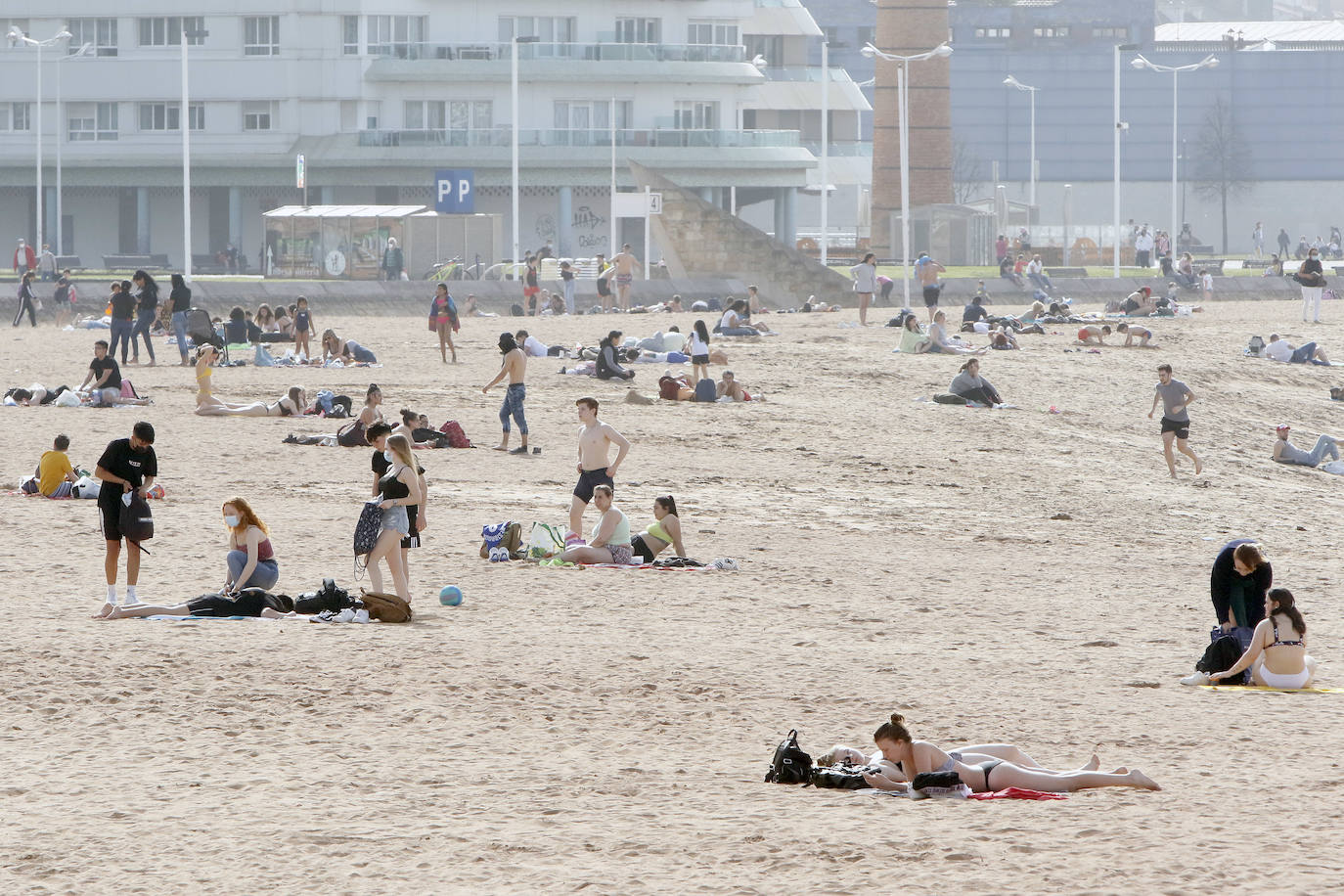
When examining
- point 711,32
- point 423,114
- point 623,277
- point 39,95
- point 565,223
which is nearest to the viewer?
point 623,277

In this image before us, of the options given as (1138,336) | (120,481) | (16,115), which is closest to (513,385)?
(120,481)

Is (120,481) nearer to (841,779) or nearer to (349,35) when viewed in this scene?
(841,779)

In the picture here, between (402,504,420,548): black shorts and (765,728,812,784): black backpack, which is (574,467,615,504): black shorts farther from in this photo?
(765,728,812,784): black backpack

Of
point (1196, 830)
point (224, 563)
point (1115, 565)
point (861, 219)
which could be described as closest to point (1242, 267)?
point (861, 219)

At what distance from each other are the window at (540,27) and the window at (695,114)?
4.35 m

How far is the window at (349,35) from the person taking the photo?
2383 inches

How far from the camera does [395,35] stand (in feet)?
200

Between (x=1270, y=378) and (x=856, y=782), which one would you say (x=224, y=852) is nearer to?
(x=856, y=782)

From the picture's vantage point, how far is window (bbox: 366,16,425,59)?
60.2m

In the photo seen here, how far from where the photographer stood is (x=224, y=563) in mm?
13867

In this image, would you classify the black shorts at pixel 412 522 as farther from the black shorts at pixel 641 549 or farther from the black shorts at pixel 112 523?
the black shorts at pixel 641 549

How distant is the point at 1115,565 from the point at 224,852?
9995 millimetres

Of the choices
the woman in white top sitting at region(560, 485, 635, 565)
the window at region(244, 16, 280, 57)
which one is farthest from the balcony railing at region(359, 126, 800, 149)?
the woman in white top sitting at region(560, 485, 635, 565)

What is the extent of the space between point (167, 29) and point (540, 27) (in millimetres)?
12362
